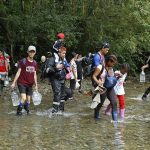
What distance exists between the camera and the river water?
828cm

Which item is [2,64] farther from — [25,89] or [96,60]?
[96,60]

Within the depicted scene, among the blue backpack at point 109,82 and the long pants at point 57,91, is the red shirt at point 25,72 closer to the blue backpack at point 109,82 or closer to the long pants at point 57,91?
the long pants at point 57,91

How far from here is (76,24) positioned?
24922 millimetres

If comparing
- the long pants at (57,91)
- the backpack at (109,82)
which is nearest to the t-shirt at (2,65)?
the long pants at (57,91)

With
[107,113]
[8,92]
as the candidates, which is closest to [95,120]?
[107,113]

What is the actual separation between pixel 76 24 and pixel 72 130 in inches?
614

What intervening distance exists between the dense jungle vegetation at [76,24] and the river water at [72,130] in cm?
999

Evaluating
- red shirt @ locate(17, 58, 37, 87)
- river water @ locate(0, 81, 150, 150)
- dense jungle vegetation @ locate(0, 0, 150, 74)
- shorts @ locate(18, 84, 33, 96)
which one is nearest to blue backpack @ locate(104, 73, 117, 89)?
river water @ locate(0, 81, 150, 150)

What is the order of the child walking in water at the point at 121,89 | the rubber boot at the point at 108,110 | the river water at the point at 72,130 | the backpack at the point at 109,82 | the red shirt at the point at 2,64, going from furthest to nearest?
the red shirt at the point at 2,64 < the rubber boot at the point at 108,110 < the child walking in water at the point at 121,89 < the backpack at the point at 109,82 < the river water at the point at 72,130

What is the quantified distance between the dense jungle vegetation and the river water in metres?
9.99

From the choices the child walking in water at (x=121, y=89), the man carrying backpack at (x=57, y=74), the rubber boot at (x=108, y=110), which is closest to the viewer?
the child walking in water at (x=121, y=89)

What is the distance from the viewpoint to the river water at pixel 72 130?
27.2 ft

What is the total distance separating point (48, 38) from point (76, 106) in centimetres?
996

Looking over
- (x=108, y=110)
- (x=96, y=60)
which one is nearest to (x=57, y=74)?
(x=96, y=60)
